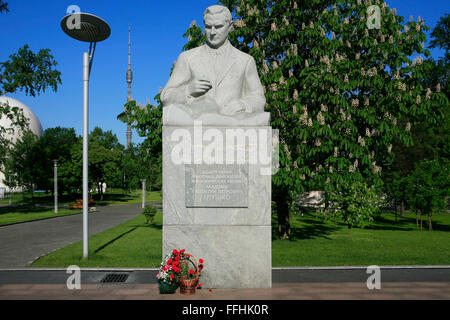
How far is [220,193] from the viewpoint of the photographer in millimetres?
6320

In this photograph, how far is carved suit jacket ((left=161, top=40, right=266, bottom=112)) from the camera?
21.9ft

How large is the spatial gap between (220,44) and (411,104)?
23.4 feet

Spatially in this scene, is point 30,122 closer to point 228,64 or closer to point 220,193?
point 228,64

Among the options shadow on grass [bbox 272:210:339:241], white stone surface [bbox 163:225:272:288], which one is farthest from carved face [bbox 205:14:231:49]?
shadow on grass [bbox 272:210:339:241]

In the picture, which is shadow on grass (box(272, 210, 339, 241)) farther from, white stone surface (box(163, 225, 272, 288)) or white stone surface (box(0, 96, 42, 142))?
white stone surface (box(0, 96, 42, 142))

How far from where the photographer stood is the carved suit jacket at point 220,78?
21.9 feet

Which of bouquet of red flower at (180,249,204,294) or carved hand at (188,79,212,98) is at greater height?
carved hand at (188,79,212,98)

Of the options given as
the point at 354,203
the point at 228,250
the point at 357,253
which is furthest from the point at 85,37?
the point at 354,203

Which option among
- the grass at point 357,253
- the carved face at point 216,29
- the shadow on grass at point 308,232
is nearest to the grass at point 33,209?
the shadow on grass at point 308,232

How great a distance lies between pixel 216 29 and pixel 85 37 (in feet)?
19.7

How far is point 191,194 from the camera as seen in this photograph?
20.7 feet

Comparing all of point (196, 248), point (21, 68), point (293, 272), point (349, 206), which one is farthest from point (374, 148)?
point (21, 68)

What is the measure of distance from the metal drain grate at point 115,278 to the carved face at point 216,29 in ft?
16.7

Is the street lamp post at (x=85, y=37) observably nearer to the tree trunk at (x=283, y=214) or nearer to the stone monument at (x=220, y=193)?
the stone monument at (x=220, y=193)
